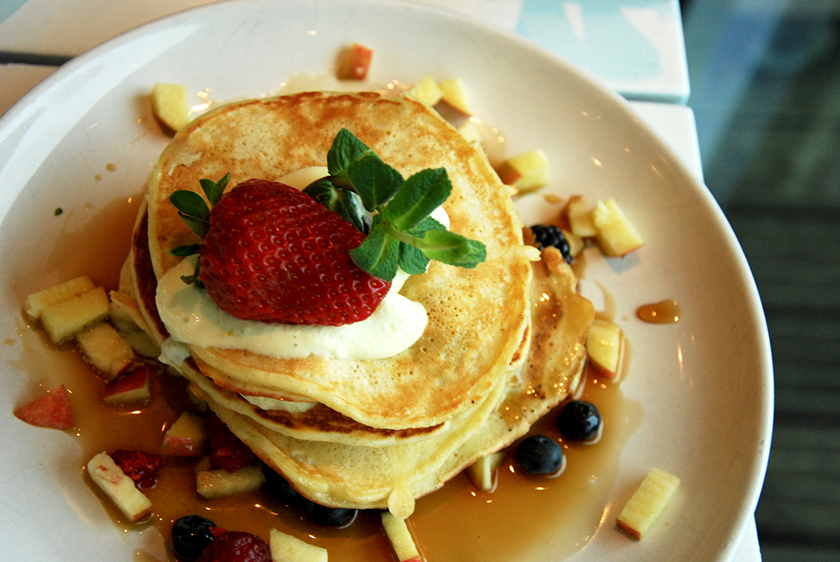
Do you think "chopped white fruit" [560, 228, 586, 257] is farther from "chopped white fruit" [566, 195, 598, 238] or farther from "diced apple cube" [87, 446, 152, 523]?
"diced apple cube" [87, 446, 152, 523]

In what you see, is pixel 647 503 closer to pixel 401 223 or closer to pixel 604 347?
pixel 604 347

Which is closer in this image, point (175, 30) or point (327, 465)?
point (327, 465)

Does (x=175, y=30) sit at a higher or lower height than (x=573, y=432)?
higher

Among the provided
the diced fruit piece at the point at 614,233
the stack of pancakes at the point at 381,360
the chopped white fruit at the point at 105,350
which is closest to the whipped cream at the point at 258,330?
the stack of pancakes at the point at 381,360

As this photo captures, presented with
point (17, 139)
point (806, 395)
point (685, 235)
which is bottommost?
point (806, 395)

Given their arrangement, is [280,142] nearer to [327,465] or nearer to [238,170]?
[238,170]

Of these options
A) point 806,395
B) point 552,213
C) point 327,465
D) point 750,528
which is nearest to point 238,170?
point 327,465

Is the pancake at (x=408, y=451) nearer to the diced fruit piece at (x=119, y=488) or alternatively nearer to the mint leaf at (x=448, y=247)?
the diced fruit piece at (x=119, y=488)

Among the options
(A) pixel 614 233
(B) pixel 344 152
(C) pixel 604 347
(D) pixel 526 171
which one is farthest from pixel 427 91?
(C) pixel 604 347
